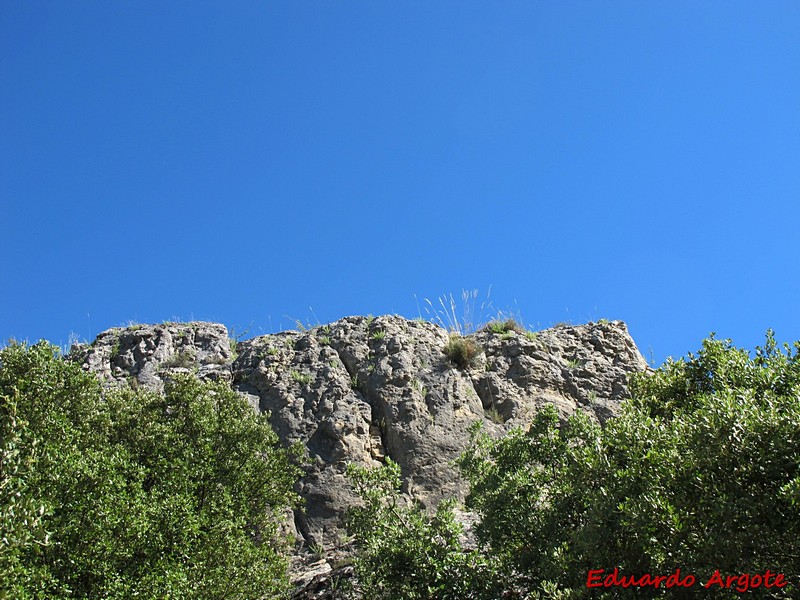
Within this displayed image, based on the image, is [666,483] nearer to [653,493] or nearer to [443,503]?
[653,493]

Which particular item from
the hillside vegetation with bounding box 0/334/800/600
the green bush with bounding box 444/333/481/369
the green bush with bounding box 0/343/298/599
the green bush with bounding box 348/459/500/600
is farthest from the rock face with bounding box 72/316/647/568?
the green bush with bounding box 348/459/500/600

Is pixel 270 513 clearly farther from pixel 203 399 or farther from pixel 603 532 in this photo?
pixel 603 532

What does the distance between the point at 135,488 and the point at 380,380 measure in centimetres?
1032

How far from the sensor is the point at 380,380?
23859mm

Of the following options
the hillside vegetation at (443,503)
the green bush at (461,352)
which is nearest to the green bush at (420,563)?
the hillside vegetation at (443,503)

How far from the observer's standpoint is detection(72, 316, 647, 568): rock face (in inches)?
849

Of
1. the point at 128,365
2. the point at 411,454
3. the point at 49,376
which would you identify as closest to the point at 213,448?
the point at 49,376

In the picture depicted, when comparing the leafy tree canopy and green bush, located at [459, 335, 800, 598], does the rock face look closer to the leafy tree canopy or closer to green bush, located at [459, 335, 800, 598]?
the leafy tree canopy

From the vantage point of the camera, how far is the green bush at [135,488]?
12430 millimetres

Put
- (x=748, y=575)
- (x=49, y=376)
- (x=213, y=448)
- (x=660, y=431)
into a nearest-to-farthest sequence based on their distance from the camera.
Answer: (x=748, y=575) < (x=660, y=431) < (x=49, y=376) < (x=213, y=448)

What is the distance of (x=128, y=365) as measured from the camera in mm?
25703

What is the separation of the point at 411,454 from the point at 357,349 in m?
4.79

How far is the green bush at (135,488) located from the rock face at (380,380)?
157cm

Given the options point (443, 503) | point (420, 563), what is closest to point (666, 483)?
point (420, 563)
